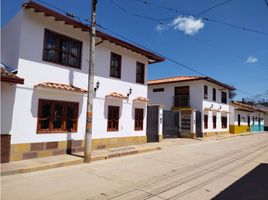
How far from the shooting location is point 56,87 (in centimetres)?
955

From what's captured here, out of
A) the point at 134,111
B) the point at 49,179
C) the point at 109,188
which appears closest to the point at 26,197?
the point at 49,179

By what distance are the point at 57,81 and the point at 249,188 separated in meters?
8.17

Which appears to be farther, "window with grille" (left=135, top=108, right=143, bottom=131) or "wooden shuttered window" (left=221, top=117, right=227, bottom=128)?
"wooden shuttered window" (left=221, top=117, right=227, bottom=128)

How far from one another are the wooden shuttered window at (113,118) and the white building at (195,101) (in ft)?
32.9

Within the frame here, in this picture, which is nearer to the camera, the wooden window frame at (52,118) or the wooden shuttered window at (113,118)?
the wooden window frame at (52,118)

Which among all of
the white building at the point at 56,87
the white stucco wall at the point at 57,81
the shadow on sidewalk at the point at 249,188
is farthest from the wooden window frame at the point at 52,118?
the shadow on sidewalk at the point at 249,188

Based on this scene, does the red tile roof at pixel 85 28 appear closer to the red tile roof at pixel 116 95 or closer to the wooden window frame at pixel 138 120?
the red tile roof at pixel 116 95

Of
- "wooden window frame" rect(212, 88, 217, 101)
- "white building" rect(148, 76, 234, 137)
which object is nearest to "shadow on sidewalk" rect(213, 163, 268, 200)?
"white building" rect(148, 76, 234, 137)

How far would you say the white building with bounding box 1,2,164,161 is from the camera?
8953 millimetres

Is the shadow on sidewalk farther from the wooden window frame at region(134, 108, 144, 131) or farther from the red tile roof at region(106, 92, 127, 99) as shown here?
the wooden window frame at region(134, 108, 144, 131)

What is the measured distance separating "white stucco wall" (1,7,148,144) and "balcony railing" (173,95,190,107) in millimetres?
10497

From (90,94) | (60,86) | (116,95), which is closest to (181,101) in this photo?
(116,95)

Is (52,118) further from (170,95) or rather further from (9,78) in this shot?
(170,95)

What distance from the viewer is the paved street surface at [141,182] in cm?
570
